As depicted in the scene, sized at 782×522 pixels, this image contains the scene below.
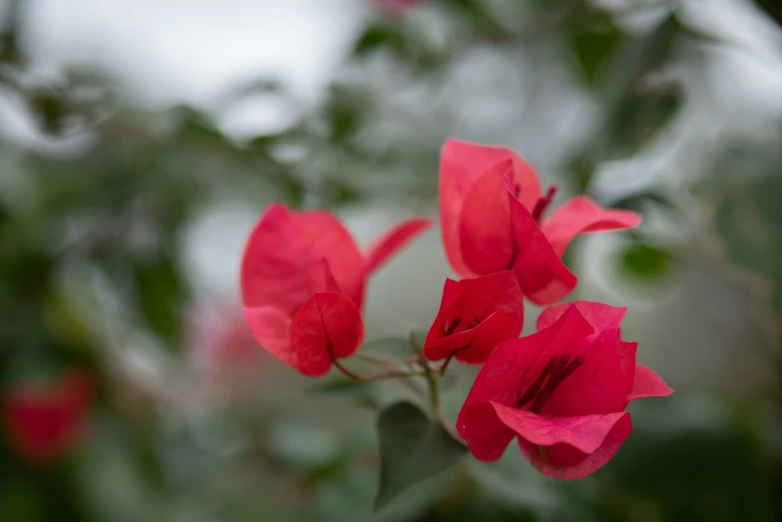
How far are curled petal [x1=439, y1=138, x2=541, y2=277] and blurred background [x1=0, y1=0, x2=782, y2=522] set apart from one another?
72 millimetres

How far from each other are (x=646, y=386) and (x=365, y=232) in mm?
998

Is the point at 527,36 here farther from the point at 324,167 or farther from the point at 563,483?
the point at 563,483

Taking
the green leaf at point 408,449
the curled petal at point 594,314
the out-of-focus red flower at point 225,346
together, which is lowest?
the out-of-focus red flower at point 225,346

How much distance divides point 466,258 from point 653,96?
0.97ft

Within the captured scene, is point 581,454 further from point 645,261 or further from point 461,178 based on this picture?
point 645,261

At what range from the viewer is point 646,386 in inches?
10.2

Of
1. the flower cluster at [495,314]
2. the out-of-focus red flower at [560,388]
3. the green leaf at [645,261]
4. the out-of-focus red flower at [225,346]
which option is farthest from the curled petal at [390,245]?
the out-of-focus red flower at [225,346]

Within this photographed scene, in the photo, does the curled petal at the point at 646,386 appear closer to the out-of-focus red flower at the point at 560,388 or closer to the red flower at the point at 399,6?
the out-of-focus red flower at the point at 560,388

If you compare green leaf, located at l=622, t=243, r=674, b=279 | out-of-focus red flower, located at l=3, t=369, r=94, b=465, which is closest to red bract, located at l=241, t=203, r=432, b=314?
green leaf, located at l=622, t=243, r=674, b=279

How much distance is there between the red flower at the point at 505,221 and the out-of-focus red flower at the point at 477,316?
29 mm

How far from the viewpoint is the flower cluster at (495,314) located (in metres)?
0.24

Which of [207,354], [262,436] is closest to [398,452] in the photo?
[262,436]

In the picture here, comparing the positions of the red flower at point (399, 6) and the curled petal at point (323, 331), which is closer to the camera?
the curled petal at point (323, 331)

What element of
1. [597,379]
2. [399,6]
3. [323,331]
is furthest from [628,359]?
[399,6]
